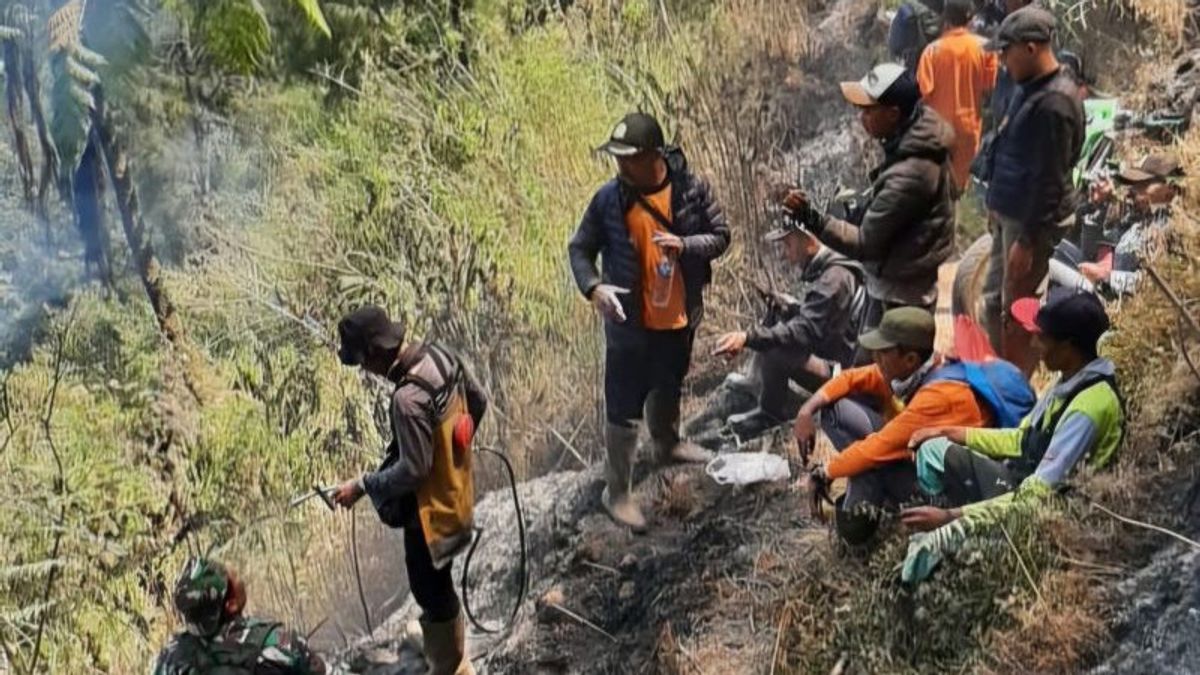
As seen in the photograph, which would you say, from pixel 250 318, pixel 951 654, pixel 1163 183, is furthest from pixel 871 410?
pixel 250 318

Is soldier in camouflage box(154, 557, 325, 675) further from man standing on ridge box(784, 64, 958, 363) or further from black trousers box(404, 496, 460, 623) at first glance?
man standing on ridge box(784, 64, 958, 363)

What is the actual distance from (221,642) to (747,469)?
175cm

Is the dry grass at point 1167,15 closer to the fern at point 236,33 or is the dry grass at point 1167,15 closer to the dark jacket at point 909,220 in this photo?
the dark jacket at point 909,220

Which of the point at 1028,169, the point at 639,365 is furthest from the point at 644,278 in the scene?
the point at 1028,169

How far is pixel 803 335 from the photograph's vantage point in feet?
16.5

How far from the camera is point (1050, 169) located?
4.55 m

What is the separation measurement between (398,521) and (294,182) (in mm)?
1648

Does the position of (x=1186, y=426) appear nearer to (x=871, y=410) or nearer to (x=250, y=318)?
(x=871, y=410)

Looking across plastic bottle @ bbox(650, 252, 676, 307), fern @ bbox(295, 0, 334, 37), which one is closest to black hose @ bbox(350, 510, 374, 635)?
plastic bottle @ bbox(650, 252, 676, 307)

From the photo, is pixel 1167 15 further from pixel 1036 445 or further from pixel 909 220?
pixel 1036 445

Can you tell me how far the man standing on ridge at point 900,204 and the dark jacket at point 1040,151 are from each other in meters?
0.16

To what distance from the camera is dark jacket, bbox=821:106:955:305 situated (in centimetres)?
443

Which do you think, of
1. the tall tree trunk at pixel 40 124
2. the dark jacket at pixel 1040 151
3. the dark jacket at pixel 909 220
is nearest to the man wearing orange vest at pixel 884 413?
the dark jacket at pixel 909 220

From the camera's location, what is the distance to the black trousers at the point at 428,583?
502 cm
